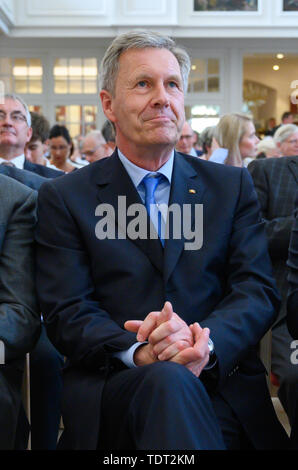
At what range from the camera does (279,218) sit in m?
3.33

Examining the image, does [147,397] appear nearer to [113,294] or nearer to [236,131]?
[113,294]

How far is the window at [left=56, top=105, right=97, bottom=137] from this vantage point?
17031 millimetres

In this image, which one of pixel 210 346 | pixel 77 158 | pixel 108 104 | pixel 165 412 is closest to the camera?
pixel 165 412

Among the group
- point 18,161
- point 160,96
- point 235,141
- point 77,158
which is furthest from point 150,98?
point 77,158

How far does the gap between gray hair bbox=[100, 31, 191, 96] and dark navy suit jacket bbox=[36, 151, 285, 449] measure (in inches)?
12.8

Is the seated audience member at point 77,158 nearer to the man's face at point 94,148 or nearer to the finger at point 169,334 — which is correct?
the man's face at point 94,148

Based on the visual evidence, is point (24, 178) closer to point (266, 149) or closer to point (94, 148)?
point (94, 148)

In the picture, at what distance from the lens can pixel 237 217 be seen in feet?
8.06

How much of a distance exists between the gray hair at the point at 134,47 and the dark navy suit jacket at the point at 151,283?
33 cm

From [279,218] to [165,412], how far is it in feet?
5.87

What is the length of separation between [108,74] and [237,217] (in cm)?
72

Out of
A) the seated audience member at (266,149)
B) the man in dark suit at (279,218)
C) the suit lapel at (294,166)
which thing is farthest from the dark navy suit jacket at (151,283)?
the seated audience member at (266,149)

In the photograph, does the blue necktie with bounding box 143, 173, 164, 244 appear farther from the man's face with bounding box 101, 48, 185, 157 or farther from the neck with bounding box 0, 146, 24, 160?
the neck with bounding box 0, 146, 24, 160

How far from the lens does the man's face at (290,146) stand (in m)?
6.24
